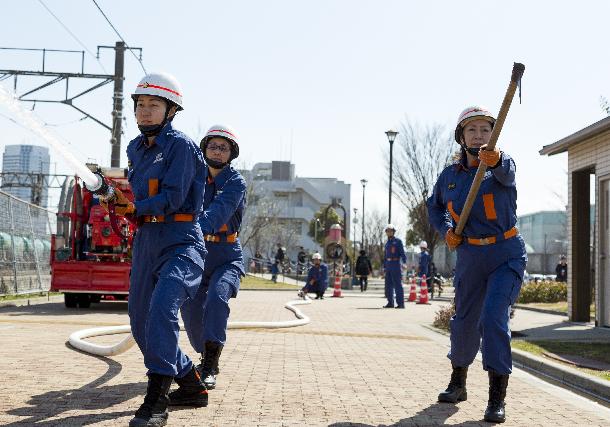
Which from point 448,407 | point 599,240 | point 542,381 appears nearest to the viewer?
point 448,407

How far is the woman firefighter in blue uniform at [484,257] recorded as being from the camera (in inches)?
237

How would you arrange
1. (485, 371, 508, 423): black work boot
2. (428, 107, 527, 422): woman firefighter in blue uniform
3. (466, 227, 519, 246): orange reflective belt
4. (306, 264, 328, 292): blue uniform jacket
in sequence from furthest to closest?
(306, 264, 328, 292): blue uniform jacket → (466, 227, 519, 246): orange reflective belt → (428, 107, 527, 422): woman firefighter in blue uniform → (485, 371, 508, 423): black work boot

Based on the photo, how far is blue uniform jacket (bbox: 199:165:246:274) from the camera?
691 cm

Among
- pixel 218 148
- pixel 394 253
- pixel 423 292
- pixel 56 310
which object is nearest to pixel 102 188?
pixel 218 148

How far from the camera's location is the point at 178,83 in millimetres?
5770

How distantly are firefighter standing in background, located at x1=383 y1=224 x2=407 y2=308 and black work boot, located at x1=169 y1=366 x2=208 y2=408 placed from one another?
16678 millimetres

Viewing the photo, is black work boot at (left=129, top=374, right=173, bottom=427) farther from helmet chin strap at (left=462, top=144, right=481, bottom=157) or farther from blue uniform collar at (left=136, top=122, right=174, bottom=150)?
helmet chin strap at (left=462, top=144, right=481, bottom=157)

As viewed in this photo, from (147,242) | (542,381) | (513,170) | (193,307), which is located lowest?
(542,381)

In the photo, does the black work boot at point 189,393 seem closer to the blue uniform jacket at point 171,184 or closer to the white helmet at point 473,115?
the blue uniform jacket at point 171,184

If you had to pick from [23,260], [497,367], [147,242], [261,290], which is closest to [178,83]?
[147,242]

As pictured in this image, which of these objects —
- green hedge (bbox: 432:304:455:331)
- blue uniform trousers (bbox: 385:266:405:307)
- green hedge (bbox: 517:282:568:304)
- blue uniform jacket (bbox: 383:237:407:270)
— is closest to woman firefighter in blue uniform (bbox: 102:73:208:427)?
green hedge (bbox: 432:304:455:331)

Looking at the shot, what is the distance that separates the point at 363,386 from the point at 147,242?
267 centimetres

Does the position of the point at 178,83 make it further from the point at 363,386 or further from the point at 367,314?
the point at 367,314

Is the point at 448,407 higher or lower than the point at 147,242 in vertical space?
lower
